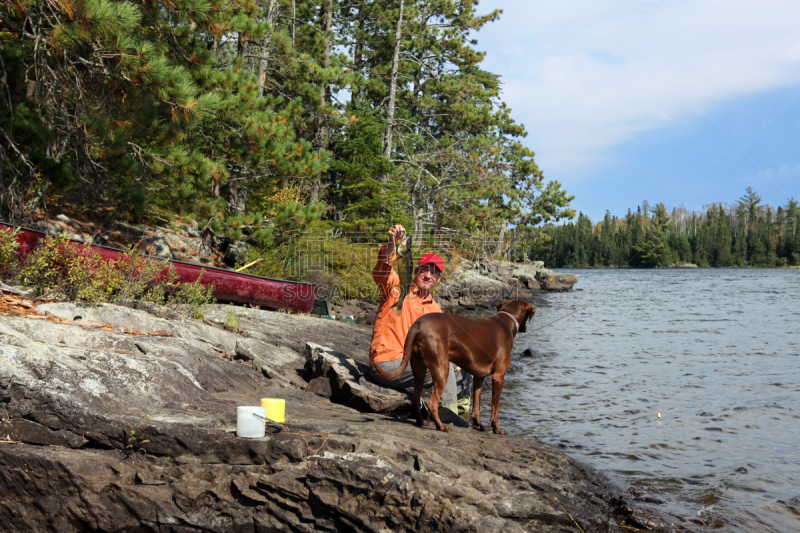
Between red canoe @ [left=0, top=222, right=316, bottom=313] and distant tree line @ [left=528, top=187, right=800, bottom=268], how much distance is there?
83.3m

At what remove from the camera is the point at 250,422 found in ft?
13.1

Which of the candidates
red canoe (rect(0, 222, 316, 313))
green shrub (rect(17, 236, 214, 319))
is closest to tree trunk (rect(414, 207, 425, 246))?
red canoe (rect(0, 222, 316, 313))

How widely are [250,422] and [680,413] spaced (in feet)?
23.8

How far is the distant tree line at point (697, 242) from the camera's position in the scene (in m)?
106

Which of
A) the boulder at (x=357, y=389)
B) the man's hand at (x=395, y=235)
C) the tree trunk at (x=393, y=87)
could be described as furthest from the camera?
the tree trunk at (x=393, y=87)

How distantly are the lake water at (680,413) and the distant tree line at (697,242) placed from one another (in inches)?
3045

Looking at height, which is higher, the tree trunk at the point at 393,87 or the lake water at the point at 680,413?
the tree trunk at the point at 393,87

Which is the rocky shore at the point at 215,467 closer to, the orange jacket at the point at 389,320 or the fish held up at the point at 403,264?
the orange jacket at the point at 389,320

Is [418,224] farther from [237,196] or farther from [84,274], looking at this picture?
[84,274]

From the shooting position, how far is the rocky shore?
371 cm

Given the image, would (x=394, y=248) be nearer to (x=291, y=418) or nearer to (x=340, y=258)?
(x=291, y=418)

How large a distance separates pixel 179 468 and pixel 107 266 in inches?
152

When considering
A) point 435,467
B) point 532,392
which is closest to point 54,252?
point 435,467

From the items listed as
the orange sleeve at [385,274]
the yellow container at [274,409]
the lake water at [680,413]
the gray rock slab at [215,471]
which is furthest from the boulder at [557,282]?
the yellow container at [274,409]
